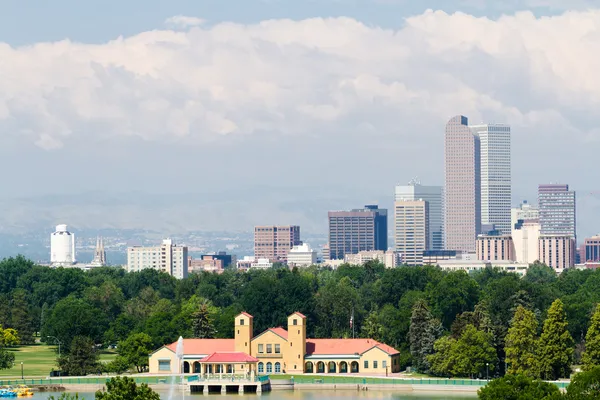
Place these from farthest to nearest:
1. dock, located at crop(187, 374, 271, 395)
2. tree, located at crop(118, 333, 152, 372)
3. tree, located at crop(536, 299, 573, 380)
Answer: tree, located at crop(118, 333, 152, 372)
dock, located at crop(187, 374, 271, 395)
tree, located at crop(536, 299, 573, 380)

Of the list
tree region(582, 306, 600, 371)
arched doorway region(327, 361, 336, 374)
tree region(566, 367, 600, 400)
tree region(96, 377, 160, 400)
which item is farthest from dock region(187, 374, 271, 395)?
tree region(96, 377, 160, 400)

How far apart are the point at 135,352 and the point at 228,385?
429 inches

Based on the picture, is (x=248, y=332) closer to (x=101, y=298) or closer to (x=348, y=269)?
(x=101, y=298)

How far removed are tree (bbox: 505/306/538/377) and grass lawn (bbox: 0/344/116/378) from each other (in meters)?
33.7

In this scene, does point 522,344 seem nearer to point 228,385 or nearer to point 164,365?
point 228,385

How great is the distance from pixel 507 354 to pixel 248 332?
21.4 metres

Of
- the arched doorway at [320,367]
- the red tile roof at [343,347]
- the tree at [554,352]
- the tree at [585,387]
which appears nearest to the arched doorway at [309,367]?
the arched doorway at [320,367]

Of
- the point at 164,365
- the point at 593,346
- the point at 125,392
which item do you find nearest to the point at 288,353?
the point at 164,365

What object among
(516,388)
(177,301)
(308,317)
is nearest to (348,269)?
(177,301)

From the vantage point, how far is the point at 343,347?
359 feet

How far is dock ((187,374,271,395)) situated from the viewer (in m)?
100

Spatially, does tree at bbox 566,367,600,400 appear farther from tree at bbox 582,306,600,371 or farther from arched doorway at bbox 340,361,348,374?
arched doorway at bbox 340,361,348,374

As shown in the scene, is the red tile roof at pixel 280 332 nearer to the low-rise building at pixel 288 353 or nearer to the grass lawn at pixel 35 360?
the low-rise building at pixel 288 353

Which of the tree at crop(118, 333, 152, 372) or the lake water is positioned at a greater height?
the tree at crop(118, 333, 152, 372)
